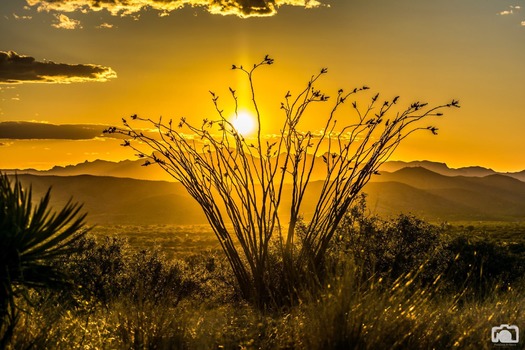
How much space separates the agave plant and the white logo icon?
377cm

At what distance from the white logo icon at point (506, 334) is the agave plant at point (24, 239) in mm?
3772

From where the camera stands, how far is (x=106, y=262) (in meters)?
15.8

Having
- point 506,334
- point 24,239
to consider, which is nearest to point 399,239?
point 506,334

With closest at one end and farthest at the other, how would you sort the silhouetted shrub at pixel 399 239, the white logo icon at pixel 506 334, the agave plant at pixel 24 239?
the agave plant at pixel 24 239 < the white logo icon at pixel 506 334 < the silhouetted shrub at pixel 399 239

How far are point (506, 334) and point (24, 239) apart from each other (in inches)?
168

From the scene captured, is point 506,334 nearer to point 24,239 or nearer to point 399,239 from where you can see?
point 24,239

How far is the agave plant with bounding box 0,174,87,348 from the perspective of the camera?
13.3ft

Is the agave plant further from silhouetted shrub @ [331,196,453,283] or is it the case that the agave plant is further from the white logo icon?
silhouetted shrub @ [331,196,453,283]

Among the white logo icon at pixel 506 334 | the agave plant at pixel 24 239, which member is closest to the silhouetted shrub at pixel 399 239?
the white logo icon at pixel 506 334

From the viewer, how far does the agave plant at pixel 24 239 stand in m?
4.06

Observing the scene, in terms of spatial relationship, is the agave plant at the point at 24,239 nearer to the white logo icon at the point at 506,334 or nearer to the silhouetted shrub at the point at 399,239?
the white logo icon at the point at 506,334

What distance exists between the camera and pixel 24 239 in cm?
410

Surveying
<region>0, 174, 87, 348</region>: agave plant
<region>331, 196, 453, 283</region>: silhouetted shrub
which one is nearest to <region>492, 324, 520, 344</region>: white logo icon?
<region>0, 174, 87, 348</region>: agave plant

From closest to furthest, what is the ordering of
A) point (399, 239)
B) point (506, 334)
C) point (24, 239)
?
1. point (24, 239)
2. point (506, 334)
3. point (399, 239)
